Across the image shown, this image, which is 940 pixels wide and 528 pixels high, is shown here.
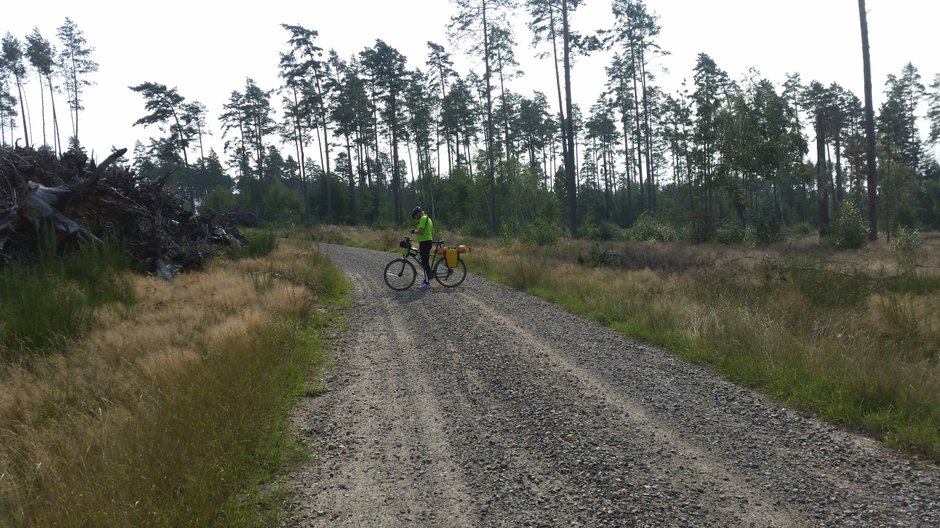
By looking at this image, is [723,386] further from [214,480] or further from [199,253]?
[199,253]

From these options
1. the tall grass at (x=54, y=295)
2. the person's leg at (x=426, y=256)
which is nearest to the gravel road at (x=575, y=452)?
the tall grass at (x=54, y=295)

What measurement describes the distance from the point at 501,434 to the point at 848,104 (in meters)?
67.4

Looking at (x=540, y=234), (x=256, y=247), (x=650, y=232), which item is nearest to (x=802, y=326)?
(x=256, y=247)

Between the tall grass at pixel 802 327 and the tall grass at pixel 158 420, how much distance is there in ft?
15.5

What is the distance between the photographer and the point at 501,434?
470 cm

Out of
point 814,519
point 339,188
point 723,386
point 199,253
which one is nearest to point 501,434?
point 814,519

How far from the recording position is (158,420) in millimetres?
4406

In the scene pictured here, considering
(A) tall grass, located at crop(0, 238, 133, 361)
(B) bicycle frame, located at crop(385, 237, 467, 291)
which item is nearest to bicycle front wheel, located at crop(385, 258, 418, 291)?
(B) bicycle frame, located at crop(385, 237, 467, 291)

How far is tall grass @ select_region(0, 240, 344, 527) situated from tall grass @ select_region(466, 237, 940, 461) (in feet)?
15.5

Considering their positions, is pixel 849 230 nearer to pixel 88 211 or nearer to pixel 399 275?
pixel 399 275

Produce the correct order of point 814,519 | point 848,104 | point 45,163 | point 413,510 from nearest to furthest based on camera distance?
point 814,519 < point 413,510 < point 45,163 < point 848,104

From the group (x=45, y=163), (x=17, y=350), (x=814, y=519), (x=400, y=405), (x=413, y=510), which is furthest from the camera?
(x=45, y=163)

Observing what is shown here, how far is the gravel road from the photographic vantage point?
11.2ft

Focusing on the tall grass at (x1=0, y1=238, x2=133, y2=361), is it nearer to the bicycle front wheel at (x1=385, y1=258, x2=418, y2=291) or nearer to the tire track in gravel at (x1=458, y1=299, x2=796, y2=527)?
the bicycle front wheel at (x1=385, y1=258, x2=418, y2=291)
